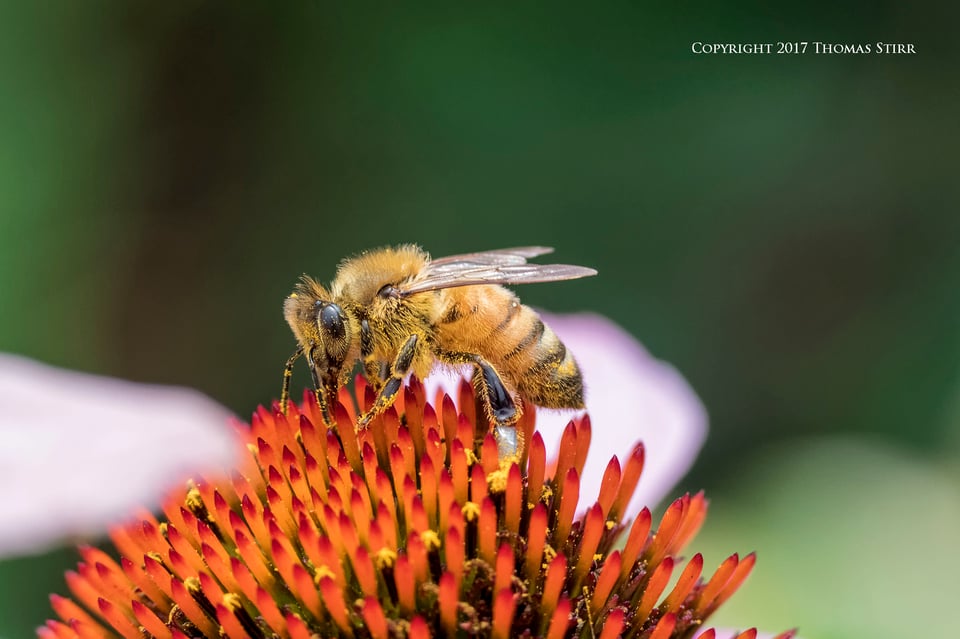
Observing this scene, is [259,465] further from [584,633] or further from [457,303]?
[584,633]

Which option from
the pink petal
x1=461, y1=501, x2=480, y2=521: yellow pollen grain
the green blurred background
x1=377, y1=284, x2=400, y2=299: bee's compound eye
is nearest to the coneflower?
x1=461, y1=501, x2=480, y2=521: yellow pollen grain

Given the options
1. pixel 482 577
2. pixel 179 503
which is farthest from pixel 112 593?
pixel 482 577

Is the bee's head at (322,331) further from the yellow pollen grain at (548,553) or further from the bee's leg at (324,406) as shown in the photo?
the yellow pollen grain at (548,553)

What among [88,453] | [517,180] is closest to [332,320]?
[88,453]

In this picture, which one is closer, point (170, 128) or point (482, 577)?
point (482, 577)

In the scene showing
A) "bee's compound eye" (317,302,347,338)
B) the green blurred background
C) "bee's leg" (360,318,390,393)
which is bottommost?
"bee's leg" (360,318,390,393)

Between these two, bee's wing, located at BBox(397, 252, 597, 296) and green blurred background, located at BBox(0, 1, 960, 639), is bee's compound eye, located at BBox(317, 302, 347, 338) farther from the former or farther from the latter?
green blurred background, located at BBox(0, 1, 960, 639)

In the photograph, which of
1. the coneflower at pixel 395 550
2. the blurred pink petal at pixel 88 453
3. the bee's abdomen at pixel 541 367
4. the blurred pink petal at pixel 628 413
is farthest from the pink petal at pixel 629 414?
the blurred pink petal at pixel 88 453
